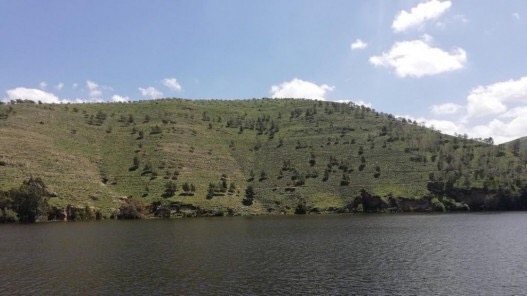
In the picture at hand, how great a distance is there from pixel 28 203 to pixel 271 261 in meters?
92.5

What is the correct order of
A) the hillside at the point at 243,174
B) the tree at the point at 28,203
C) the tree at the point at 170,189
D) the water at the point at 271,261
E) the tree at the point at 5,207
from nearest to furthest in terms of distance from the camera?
the water at the point at 271,261
the tree at the point at 5,207
the tree at the point at 28,203
the hillside at the point at 243,174
the tree at the point at 170,189

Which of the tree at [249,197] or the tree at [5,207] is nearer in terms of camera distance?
the tree at [5,207]

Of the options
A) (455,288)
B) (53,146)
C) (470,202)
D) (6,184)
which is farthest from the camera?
(53,146)

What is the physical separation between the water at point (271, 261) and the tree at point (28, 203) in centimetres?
3006

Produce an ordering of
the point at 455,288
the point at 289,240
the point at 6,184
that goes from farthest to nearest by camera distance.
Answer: the point at 6,184 < the point at 289,240 < the point at 455,288

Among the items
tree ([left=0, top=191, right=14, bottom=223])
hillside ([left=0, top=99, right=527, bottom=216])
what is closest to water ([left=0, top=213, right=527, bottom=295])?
tree ([left=0, top=191, right=14, bottom=223])

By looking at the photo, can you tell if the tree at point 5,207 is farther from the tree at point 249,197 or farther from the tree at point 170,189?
the tree at point 249,197

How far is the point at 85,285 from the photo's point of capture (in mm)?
50781

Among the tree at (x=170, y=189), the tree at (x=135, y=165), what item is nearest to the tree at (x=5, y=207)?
the tree at (x=170, y=189)

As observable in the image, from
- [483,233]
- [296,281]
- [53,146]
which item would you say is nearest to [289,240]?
[296,281]

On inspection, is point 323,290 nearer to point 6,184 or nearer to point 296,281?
point 296,281

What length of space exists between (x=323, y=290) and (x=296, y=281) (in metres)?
4.84

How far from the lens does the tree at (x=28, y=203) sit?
128 meters

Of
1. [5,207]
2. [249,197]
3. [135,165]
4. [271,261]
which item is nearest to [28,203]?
[5,207]
